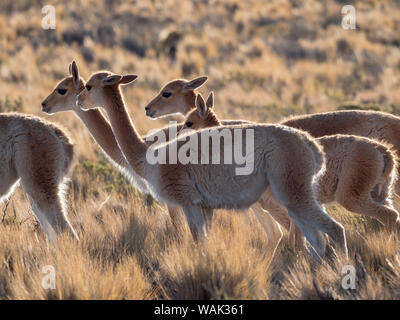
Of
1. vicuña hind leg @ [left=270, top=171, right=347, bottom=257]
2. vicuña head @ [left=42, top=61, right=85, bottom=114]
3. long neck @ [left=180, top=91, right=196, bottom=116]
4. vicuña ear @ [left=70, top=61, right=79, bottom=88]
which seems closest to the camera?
vicuña hind leg @ [left=270, top=171, right=347, bottom=257]

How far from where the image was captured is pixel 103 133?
7.79m

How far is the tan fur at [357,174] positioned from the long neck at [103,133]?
2310 mm

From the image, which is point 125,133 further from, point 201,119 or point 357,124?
point 357,124

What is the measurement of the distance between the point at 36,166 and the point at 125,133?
102 cm

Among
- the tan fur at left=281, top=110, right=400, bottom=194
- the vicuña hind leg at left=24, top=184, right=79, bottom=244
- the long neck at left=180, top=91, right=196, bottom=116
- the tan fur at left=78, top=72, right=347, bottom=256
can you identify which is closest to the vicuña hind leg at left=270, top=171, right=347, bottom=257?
the tan fur at left=78, top=72, right=347, bottom=256

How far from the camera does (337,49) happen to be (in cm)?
2564

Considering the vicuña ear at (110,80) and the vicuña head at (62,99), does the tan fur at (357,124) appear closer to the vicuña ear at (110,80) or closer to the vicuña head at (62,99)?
the vicuña ear at (110,80)

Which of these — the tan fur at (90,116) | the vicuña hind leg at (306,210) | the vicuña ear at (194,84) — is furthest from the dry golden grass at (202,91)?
the vicuña ear at (194,84)

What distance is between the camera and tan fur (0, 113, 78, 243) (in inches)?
253

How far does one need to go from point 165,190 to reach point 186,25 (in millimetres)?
25802

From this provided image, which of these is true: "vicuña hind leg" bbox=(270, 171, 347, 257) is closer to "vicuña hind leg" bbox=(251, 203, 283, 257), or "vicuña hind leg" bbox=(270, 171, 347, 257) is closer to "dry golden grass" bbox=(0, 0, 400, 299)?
"dry golden grass" bbox=(0, 0, 400, 299)

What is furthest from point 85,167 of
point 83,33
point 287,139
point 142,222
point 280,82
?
point 83,33
